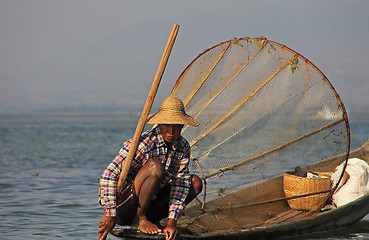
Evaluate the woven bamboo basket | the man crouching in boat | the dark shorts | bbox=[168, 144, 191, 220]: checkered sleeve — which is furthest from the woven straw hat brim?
the woven bamboo basket

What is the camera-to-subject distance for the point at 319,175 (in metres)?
5.41

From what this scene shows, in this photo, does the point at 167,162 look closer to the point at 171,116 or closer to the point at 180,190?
the point at 180,190

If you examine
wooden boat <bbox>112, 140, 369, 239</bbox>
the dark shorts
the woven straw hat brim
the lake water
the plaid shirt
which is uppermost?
the woven straw hat brim

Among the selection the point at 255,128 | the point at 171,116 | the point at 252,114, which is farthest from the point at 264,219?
the point at 171,116

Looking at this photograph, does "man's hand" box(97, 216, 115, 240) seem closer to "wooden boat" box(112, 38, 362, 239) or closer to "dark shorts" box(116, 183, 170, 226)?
"dark shorts" box(116, 183, 170, 226)

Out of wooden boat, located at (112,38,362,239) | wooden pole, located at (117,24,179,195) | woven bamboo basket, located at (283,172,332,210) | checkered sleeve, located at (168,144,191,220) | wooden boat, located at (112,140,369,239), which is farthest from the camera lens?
woven bamboo basket, located at (283,172,332,210)

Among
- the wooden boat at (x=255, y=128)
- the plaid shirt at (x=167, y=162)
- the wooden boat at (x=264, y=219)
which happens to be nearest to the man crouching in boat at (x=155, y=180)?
the plaid shirt at (x=167, y=162)

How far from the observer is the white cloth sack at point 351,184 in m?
4.89

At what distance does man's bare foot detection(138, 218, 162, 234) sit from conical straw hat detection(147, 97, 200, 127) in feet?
2.58

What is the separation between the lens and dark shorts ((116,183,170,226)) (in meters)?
3.78

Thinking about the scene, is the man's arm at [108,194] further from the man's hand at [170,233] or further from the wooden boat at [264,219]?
the man's hand at [170,233]

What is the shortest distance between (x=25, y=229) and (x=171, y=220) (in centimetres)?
230

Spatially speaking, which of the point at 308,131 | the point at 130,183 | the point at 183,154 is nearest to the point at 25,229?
the point at 130,183

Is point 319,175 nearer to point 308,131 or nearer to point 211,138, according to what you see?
point 308,131
